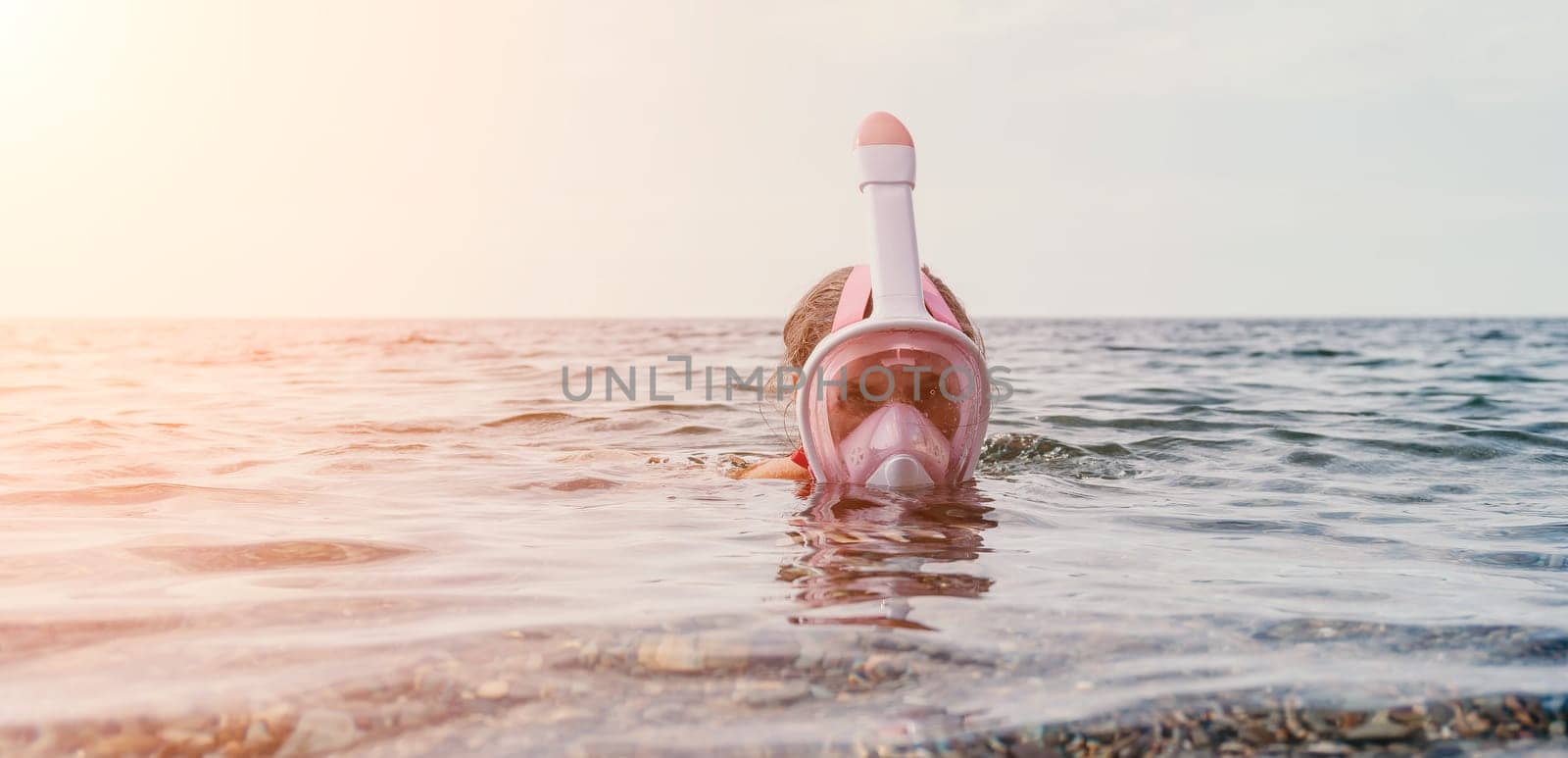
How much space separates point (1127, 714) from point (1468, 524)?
306 centimetres

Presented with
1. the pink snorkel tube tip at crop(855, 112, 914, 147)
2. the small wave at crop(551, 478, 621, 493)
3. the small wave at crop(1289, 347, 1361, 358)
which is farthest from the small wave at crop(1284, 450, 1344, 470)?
the small wave at crop(1289, 347, 1361, 358)

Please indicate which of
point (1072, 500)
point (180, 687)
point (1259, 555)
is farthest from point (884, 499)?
point (180, 687)

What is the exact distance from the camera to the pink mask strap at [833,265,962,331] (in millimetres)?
4250

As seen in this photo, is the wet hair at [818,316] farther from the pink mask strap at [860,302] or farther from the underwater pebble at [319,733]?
the underwater pebble at [319,733]

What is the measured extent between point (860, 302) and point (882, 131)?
66cm

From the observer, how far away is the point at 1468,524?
4.25 metres

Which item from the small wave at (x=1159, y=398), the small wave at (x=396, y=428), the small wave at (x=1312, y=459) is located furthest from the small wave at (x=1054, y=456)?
the small wave at (x=396, y=428)

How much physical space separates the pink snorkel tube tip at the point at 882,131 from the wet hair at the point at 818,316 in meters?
0.93

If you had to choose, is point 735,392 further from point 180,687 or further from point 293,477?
point 180,687

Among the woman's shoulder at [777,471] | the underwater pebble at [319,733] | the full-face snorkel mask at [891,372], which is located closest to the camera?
the underwater pebble at [319,733]

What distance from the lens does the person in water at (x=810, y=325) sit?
16.4 ft

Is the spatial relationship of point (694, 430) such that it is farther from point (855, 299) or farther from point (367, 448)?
point (855, 299)

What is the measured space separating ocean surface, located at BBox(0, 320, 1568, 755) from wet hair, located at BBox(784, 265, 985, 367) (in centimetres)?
71

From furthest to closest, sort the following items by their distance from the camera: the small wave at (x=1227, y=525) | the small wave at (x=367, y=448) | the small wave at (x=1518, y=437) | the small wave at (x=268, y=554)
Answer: the small wave at (x=1518, y=437) < the small wave at (x=367, y=448) < the small wave at (x=1227, y=525) < the small wave at (x=268, y=554)
